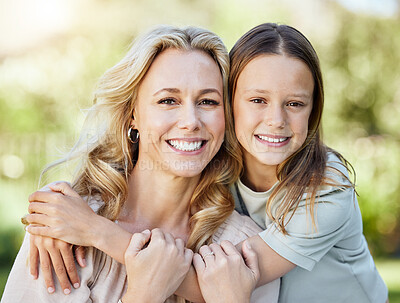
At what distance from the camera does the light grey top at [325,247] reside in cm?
274

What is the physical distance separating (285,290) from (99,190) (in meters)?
1.21

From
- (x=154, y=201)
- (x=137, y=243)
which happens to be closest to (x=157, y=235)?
(x=137, y=243)

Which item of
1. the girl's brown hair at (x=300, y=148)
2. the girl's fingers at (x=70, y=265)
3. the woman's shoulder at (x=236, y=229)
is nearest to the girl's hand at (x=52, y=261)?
the girl's fingers at (x=70, y=265)

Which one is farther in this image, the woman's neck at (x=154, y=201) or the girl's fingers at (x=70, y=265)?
the woman's neck at (x=154, y=201)

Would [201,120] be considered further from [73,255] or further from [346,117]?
[346,117]

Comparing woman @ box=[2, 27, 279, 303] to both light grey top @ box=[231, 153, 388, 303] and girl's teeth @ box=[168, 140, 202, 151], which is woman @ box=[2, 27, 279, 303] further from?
light grey top @ box=[231, 153, 388, 303]

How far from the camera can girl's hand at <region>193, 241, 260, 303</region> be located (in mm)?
2445

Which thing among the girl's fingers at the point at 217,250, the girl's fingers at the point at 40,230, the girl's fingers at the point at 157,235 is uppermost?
the girl's fingers at the point at 40,230

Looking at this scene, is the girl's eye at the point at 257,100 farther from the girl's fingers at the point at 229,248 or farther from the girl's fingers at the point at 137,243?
the girl's fingers at the point at 137,243

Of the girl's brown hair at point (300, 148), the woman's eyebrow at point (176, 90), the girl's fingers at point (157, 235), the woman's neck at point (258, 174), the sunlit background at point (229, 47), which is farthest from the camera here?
the sunlit background at point (229, 47)

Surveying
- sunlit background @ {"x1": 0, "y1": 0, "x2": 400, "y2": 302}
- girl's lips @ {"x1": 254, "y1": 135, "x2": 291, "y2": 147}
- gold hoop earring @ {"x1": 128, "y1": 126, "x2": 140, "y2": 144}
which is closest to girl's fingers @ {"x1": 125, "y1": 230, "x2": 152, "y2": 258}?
gold hoop earring @ {"x1": 128, "y1": 126, "x2": 140, "y2": 144}

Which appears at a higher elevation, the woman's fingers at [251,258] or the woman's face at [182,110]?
the woman's face at [182,110]

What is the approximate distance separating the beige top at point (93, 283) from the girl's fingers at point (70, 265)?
0.04 metres

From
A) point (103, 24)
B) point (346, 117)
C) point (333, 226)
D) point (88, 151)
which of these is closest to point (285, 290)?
point (333, 226)
